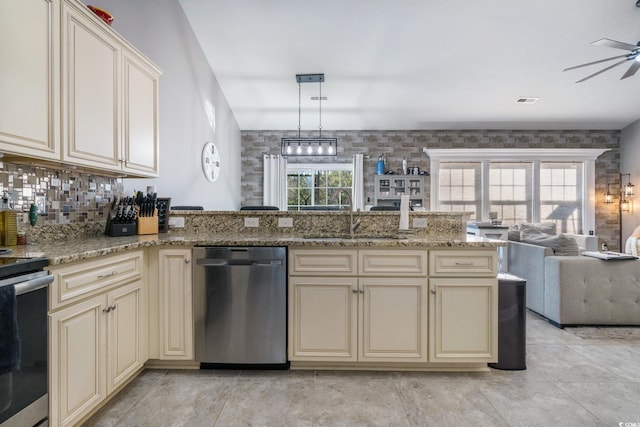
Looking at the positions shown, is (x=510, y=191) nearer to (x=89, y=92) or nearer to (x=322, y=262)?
(x=322, y=262)

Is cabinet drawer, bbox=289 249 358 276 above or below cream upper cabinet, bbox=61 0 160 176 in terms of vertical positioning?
below

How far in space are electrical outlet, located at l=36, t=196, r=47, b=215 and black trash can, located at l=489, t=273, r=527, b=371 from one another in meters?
3.04

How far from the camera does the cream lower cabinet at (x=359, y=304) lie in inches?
85.6

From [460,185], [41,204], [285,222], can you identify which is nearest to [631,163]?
[460,185]

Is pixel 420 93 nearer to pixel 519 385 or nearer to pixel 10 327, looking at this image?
pixel 519 385

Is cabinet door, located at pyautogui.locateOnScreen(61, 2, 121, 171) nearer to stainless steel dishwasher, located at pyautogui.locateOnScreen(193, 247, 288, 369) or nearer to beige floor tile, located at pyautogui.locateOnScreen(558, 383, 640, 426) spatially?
stainless steel dishwasher, located at pyautogui.locateOnScreen(193, 247, 288, 369)

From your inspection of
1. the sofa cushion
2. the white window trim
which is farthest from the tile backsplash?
the white window trim

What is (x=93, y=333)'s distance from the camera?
168cm

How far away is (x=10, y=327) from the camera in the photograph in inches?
46.9

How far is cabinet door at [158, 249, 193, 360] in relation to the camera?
2189 mm

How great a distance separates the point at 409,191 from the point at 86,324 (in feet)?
18.5

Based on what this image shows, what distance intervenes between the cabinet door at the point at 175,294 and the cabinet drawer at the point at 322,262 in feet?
2.32

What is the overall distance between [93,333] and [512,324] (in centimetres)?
260

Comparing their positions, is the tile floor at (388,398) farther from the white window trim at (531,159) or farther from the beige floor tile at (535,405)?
the white window trim at (531,159)
